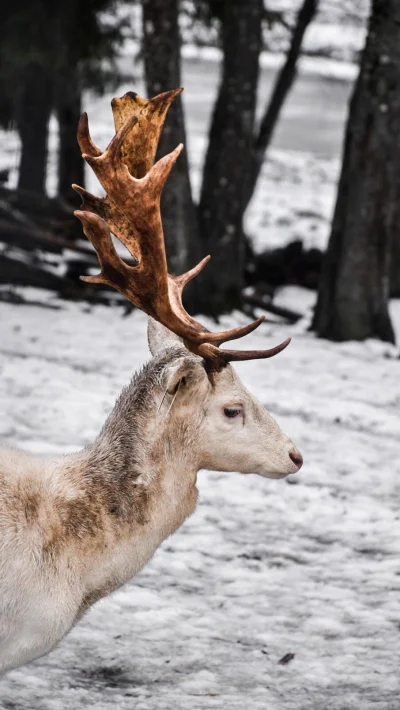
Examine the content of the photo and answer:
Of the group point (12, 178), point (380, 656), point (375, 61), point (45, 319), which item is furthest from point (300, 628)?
point (12, 178)

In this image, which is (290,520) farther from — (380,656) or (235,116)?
(235,116)

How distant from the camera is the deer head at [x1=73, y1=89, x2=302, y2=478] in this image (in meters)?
4.22

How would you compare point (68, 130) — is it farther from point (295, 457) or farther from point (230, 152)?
point (295, 457)

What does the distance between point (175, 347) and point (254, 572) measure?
2109 mm

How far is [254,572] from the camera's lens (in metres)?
6.11

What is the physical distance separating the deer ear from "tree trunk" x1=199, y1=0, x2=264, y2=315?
782cm

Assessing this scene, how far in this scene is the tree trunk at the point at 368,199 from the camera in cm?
1135

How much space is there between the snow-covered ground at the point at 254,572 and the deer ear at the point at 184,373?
4.74ft

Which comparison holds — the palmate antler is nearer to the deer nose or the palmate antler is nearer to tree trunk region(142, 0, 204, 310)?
the deer nose

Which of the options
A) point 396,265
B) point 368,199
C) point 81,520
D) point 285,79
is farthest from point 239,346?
point 81,520

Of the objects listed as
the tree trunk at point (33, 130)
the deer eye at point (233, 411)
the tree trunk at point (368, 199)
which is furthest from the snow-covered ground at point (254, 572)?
the tree trunk at point (33, 130)

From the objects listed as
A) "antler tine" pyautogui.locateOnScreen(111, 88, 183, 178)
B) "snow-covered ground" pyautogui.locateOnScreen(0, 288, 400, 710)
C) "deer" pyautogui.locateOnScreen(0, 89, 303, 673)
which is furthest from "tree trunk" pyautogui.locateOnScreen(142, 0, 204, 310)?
"deer" pyautogui.locateOnScreen(0, 89, 303, 673)

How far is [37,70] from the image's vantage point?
1470cm

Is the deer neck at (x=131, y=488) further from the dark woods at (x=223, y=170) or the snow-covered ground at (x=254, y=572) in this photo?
the dark woods at (x=223, y=170)
